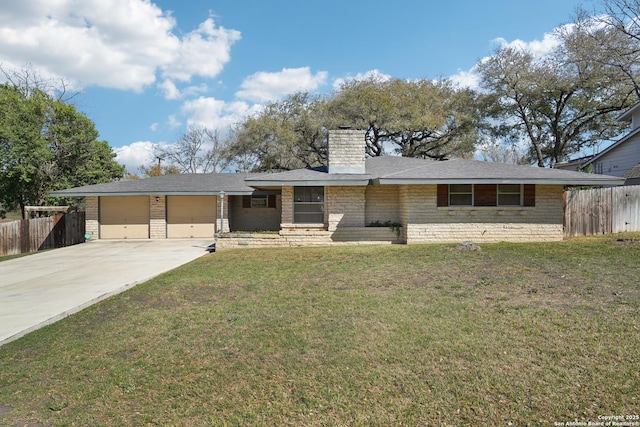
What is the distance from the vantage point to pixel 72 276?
9305 mm

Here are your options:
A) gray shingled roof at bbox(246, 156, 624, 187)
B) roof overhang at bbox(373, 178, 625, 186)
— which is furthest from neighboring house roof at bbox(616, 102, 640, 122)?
roof overhang at bbox(373, 178, 625, 186)

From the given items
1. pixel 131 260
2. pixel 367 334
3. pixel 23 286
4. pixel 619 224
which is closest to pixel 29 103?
pixel 131 260

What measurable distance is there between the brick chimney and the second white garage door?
6.58 meters

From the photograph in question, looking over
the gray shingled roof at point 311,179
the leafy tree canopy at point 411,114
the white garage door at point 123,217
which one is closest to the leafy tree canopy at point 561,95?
the leafy tree canopy at point 411,114

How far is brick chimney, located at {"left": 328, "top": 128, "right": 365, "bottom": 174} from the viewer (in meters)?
14.5

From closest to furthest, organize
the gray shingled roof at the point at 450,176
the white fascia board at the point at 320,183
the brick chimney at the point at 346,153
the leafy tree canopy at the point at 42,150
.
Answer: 1. the gray shingled roof at the point at 450,176
2. the white fascia board at the point at 320,183
3. the brick chimney at the point at 346,153
4. the leafy tree canopy at the point at 42,150

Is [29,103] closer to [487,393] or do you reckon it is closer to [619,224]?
[487,393]

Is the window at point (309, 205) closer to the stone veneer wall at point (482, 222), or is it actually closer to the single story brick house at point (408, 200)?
the single story brick house at point (408, 200)

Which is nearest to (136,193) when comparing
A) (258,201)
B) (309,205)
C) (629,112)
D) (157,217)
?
(157,217)

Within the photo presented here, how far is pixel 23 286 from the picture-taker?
27.1 feet

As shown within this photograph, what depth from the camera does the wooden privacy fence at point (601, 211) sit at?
44.9 ft

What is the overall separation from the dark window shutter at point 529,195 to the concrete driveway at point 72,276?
37.3 ft

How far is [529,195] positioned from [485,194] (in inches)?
58.5

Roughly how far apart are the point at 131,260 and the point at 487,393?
11047 millimetres
